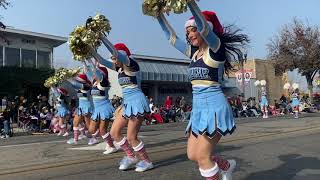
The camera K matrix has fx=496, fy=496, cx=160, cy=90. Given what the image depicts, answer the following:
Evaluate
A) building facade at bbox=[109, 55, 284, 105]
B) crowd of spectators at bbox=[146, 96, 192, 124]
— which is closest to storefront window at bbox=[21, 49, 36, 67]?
building facade at bbox=[109, 55, 284, 105]

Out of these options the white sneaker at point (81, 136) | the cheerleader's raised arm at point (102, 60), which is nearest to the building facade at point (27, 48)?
the white sneaker at point (81, 136)

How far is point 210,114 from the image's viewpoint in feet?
19.7

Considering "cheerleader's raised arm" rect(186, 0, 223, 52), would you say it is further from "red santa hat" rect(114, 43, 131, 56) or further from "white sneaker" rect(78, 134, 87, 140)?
"white sneaker" rect(78, 134, 87, 140)

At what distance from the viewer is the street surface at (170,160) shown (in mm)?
8344

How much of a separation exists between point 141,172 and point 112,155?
2361mm

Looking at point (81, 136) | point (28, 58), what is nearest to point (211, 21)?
point (81, 136)

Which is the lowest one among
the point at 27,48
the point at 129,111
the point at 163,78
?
the point at 129,111

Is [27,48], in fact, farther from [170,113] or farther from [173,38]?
[173,38]

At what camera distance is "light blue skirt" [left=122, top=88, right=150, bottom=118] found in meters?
8.90

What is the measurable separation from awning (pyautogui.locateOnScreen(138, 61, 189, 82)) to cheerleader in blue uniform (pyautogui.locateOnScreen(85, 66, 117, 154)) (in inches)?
1170

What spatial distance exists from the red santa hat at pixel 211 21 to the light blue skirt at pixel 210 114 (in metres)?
0.75

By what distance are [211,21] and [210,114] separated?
3.78ft

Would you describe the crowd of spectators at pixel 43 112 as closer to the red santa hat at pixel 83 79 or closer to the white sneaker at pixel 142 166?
the red santa hat at pixel 83 79

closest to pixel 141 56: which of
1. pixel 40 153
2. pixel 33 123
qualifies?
pixel 33 123
